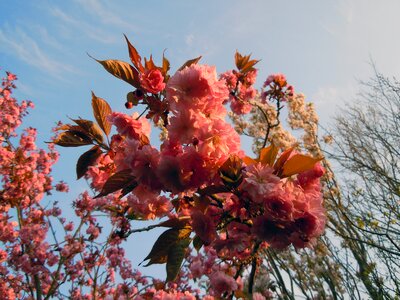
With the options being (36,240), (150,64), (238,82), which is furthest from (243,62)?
(36,240)

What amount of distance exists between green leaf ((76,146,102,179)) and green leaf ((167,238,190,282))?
0.44 meters

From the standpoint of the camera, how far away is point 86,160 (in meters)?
1.19

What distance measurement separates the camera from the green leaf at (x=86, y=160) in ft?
3.84

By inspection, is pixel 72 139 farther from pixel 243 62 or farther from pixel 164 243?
pixel 243 62

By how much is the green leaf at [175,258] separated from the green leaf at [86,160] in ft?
1.45

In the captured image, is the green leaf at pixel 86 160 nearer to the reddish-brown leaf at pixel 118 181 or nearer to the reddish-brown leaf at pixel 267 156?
the reddish-brown leaf at pixel 118 181

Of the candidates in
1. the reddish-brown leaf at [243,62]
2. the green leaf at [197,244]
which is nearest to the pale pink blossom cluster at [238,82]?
the reddish-brown leaf at [243,62]

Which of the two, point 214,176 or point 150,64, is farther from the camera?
point 150,64

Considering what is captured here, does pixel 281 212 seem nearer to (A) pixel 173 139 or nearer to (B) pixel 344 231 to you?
(A) pixel 173 139

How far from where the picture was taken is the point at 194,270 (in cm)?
389

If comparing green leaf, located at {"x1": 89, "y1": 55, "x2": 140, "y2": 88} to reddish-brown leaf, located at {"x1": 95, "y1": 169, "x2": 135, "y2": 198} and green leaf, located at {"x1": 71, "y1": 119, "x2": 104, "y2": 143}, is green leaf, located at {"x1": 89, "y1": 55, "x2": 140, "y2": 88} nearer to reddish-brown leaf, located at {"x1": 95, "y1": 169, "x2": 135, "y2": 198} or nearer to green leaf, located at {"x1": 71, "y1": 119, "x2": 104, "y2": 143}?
green leaf, located at {"x1": 71, "y1": 119, "x2": 104, "y2": 143}

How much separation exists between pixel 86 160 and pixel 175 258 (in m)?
0.49

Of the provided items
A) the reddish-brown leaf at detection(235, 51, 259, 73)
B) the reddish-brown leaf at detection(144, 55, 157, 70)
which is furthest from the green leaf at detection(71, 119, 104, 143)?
the reddish-brown leaf at detection(235, 51, 259, 73)

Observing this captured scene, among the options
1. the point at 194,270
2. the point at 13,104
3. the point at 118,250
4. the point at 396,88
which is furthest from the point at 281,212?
the point at 13,104
